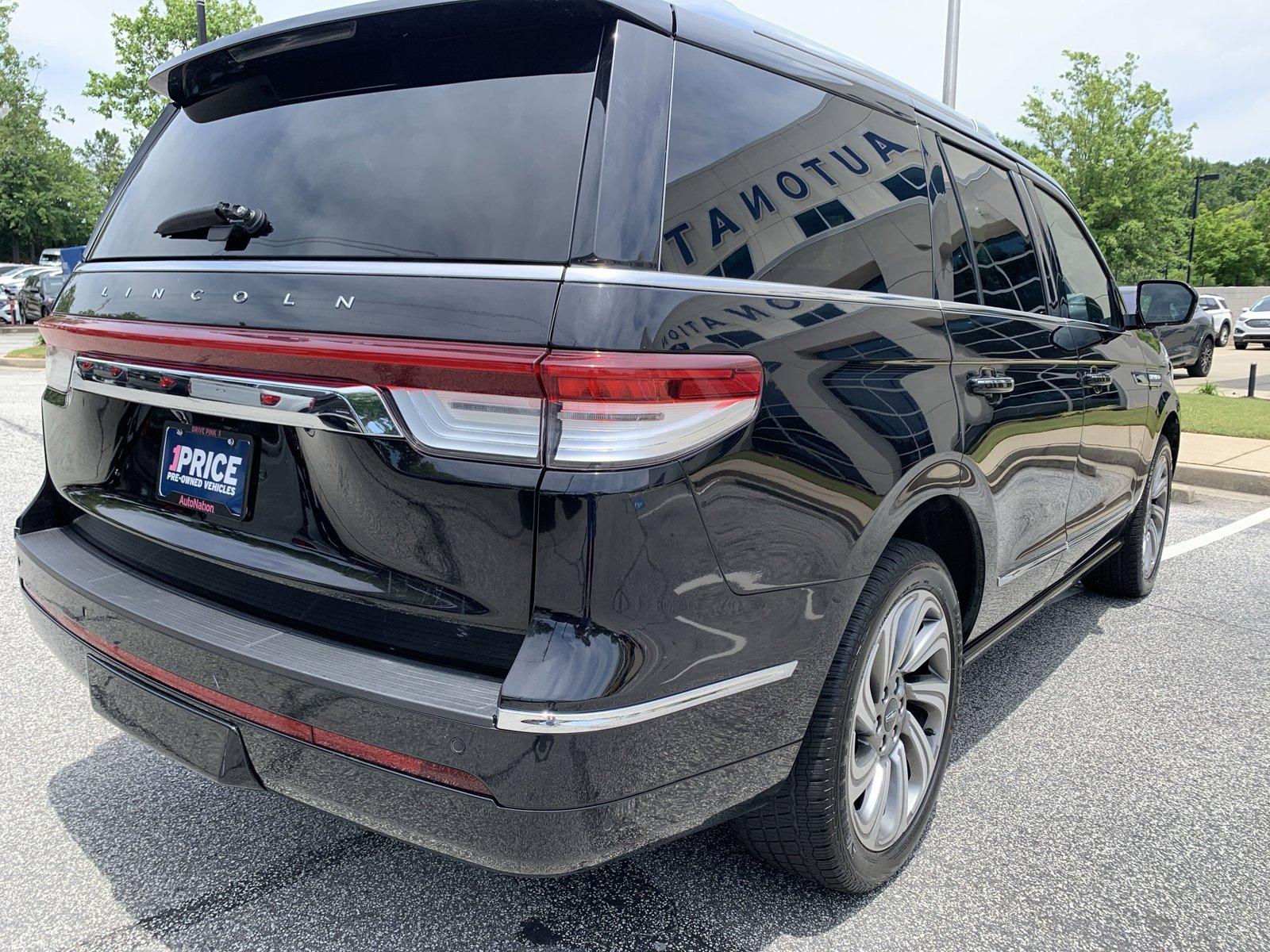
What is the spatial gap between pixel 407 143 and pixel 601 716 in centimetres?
114

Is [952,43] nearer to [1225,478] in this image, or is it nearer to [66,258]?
[1225,478]

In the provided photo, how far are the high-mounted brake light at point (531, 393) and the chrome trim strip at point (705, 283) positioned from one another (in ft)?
0.41

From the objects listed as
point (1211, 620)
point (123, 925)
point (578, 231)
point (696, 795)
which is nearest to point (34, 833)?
point (123, 925)

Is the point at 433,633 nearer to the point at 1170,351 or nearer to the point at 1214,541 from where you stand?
the point at 1214,541

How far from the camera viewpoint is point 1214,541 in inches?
241

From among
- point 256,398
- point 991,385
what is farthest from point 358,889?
point 991,385

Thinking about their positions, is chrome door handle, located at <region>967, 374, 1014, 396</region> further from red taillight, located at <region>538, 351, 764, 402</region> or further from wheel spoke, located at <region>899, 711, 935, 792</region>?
red taillight, located at <region>538, 351, 764, 402</region>

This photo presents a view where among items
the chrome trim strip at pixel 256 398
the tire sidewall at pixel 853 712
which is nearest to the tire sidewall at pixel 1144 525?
the tire sidewall at pixel 853 712

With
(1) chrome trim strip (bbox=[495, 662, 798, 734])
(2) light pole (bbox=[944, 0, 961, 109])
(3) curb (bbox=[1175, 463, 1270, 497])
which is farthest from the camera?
(2) light pole (bbox=[944, 0, 961, 109])

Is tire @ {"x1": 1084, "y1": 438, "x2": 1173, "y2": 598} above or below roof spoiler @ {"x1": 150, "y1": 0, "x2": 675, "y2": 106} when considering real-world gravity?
below

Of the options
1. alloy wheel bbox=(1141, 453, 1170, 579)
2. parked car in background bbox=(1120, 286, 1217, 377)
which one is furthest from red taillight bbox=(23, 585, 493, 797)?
parked car in background bbox=(1120, 286, 1217, 377)

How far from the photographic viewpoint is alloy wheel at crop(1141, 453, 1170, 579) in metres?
4.68

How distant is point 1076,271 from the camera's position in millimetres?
3773

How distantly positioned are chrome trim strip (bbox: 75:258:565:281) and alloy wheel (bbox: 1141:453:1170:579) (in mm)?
4041
